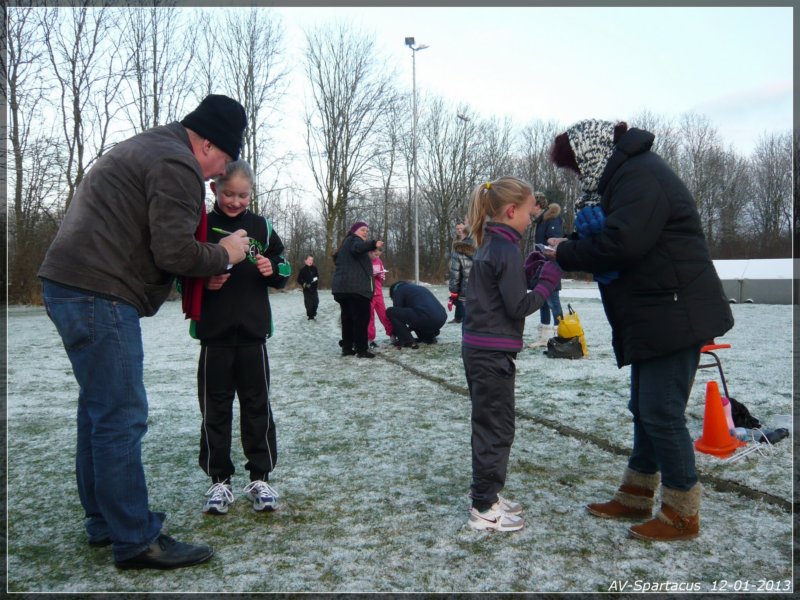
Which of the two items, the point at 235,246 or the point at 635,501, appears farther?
the point at 635,501

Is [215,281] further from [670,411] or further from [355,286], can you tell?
[355,286]

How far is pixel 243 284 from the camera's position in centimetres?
340

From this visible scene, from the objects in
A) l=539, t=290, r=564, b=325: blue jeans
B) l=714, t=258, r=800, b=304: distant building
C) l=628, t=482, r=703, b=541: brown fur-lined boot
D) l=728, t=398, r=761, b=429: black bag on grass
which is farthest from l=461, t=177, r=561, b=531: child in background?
l=714, t=258, r=800, b=304: distant building

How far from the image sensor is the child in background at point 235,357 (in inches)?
131

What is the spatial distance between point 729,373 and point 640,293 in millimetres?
4522

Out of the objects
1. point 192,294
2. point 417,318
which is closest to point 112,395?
point 192,294

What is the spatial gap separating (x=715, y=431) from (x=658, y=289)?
1.85 metres

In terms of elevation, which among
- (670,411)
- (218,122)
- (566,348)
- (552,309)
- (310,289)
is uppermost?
(218,122)

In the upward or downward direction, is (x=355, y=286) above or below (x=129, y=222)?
below

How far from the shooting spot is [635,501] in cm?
313

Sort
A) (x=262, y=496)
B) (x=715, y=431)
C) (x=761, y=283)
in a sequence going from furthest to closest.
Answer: (x=761, y=283) → (x=715, y=431) → (x=262, y=496)

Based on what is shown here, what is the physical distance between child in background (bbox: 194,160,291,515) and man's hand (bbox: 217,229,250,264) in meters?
0.32

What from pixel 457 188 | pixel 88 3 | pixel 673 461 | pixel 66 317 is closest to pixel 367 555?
pixel 673 461

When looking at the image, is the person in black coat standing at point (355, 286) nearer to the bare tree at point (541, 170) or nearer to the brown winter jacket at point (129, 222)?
the brown winter jacket at point (129, 222)
